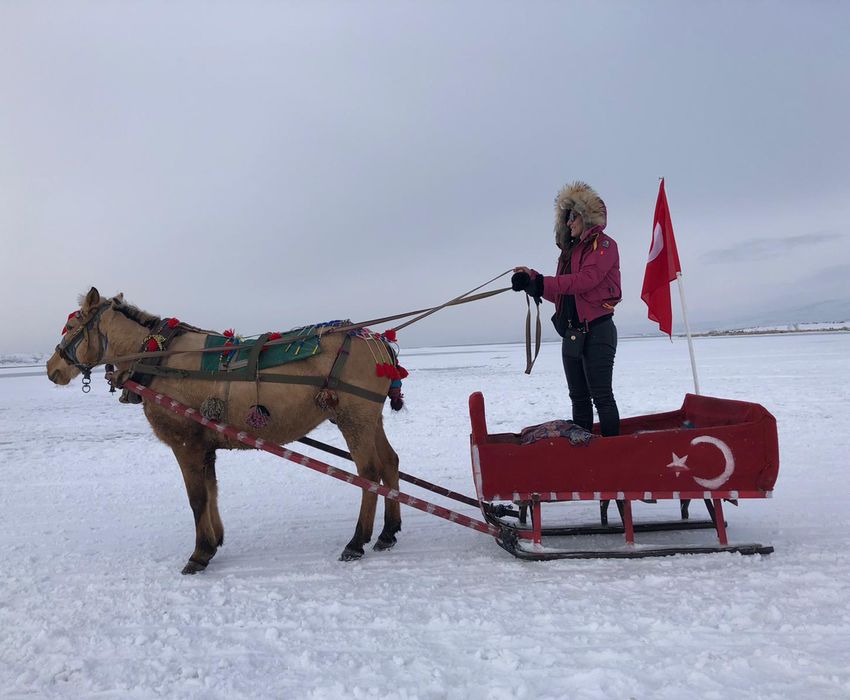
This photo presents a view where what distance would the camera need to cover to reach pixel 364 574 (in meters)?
3.68

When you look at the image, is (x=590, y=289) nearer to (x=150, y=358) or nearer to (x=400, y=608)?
(x=400, y=608)

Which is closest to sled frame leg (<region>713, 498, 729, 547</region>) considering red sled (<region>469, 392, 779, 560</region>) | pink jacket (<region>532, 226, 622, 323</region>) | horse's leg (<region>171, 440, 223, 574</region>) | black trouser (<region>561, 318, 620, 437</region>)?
red sled (<region>469, 392, 779, 560</region>)

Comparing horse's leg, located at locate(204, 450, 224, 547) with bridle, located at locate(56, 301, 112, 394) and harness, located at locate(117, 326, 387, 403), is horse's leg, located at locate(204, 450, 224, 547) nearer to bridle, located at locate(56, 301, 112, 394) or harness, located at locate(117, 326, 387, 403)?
harness, located at locate(117, 326, 387, 403)

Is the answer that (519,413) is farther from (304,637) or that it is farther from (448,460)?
(304,637)

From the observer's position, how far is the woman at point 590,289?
3.93 m

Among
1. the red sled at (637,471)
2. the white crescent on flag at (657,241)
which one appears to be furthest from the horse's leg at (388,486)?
the white crescent on flag at (657,241)

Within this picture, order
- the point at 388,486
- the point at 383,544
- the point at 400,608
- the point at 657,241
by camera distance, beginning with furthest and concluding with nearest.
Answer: the point at 657,241
the point at 388,486
the point at 383,544
the point at 400,608

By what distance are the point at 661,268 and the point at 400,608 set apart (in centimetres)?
386

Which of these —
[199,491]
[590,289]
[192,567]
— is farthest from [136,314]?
[590,289]

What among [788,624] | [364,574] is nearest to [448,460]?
[364,574]

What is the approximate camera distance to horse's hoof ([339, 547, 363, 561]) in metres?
3.98

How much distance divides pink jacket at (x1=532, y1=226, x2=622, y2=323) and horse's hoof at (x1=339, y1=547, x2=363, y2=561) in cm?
237

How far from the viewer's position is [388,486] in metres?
4.59

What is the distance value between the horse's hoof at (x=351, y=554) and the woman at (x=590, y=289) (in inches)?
81.3
